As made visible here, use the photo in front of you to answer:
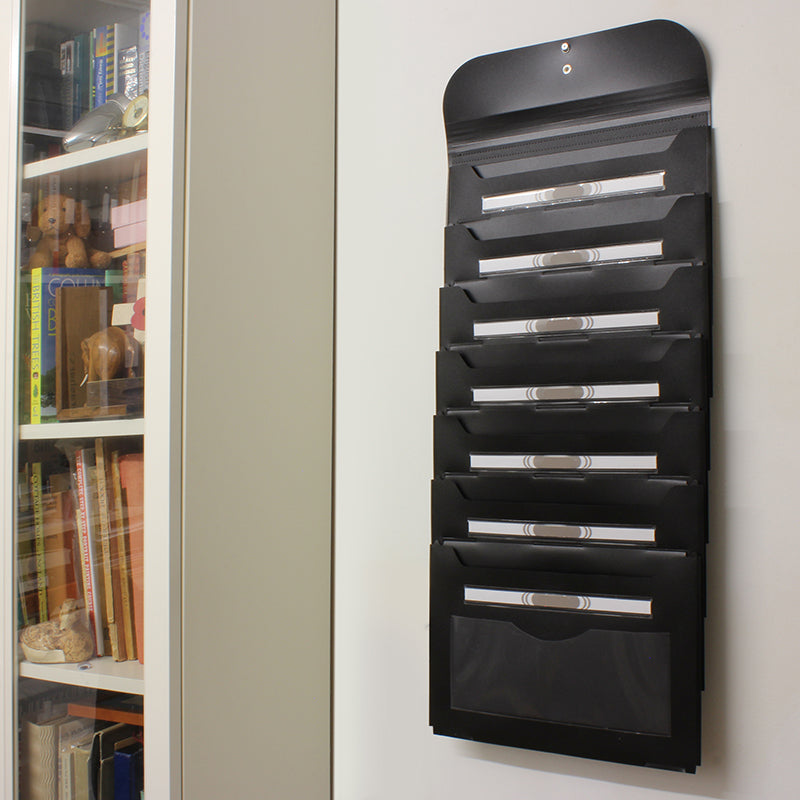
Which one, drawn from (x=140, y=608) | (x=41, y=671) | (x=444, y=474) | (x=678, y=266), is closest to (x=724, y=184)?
(x=678, y=266)

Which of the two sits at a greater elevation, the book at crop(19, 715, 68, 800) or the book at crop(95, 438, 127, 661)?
the book at crop(95, 438, 127, 661)

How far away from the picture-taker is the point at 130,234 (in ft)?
2.72

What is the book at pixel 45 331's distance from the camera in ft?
2.93

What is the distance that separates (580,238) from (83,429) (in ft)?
2.00

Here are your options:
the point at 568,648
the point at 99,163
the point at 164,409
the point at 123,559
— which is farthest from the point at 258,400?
the point at 568,648

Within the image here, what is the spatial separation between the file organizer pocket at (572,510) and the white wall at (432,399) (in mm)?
54

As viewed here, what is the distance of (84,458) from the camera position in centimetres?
87

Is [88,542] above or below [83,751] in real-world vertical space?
above

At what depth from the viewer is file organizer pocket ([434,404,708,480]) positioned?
2.48 feet

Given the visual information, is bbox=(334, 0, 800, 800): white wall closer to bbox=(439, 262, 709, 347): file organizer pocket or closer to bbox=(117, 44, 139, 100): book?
bbox=(439, 262, 709, 347): file organizer pocket

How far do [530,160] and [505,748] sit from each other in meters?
0.68

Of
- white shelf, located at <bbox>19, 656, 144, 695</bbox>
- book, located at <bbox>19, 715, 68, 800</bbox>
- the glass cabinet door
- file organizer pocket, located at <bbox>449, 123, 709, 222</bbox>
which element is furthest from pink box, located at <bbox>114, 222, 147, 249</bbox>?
book, located at <bbox>19, 715, 68, 800</bbox>

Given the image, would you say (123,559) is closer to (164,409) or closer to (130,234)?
(164,409)

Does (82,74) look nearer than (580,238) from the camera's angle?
No
